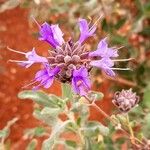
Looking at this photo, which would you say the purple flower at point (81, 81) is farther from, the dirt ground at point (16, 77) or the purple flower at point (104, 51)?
the dirt ground at point (16, 77)

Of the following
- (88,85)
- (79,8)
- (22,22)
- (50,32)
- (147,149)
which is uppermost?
(22,22)

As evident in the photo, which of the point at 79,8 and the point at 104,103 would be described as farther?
the point at 104,103

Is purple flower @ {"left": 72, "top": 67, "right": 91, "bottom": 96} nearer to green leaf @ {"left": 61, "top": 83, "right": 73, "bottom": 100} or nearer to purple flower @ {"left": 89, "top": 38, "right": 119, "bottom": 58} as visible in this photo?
purple flower @ {"left": 89, "top": 38, "right": 119, "bottom": 58}

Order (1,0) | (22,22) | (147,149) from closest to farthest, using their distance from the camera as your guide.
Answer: (147,149)
(1,0)
(22,22)

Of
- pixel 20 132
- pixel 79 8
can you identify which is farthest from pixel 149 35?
pixel 20 132

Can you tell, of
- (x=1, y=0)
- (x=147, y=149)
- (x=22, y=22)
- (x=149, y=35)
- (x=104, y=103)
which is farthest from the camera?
(x=22, y=22)

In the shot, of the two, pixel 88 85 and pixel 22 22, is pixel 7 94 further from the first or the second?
pixel 88 85

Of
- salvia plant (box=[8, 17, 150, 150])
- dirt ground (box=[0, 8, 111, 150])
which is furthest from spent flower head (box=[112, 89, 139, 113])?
dirt ground (box=[0, 8, 111, 150])
